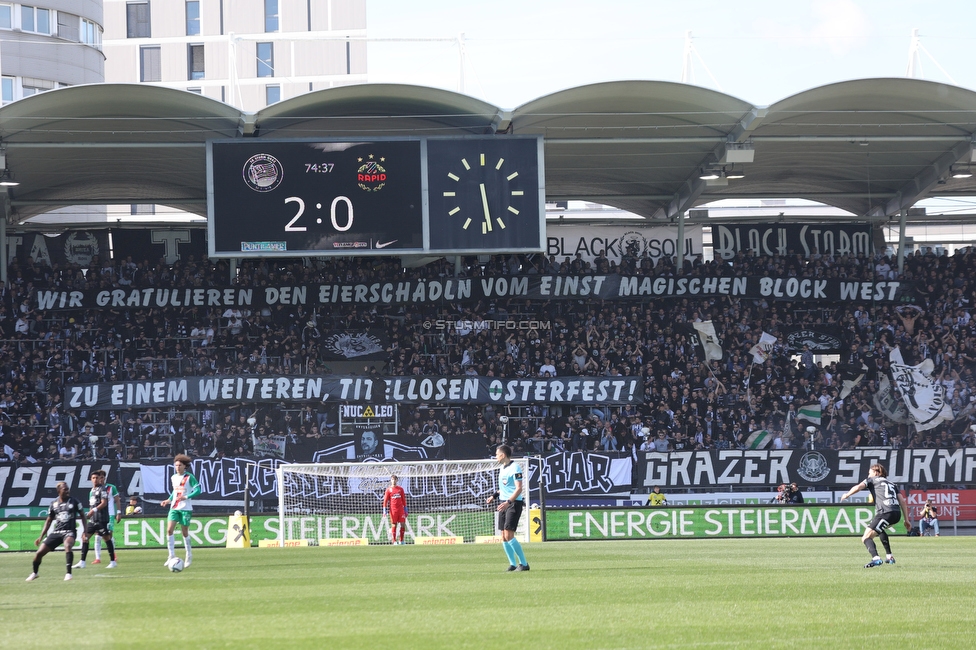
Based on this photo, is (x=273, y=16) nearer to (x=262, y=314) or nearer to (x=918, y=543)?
(x=262, y=314)

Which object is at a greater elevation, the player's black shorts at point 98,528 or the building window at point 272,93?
the building window at point 272,93

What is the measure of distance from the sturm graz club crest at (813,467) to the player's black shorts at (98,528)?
71.2 feet

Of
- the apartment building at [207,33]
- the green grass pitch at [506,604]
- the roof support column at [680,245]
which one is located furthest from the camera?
the apartment building at [207,33]

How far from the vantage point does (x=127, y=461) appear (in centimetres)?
3203

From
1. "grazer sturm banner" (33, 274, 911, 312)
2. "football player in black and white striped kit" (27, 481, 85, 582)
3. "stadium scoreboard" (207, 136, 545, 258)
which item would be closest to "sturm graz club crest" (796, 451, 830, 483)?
"grazer sturm banner" (33, 274, 911, 312)

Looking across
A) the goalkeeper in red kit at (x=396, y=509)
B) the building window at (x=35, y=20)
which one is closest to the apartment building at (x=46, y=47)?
the building window at (x=35, y=20)

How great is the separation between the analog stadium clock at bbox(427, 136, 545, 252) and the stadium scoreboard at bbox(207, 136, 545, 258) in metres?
0.03

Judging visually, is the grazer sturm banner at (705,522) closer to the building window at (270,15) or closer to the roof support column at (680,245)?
the roof support column at (680,245)

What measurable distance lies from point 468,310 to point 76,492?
546 inches

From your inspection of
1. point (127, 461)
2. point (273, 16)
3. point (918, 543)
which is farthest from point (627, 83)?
point (273, 16)

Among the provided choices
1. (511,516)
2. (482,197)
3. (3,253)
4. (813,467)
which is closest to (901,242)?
(813,467)

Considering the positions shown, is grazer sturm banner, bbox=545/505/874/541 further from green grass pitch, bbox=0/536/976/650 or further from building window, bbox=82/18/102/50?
building window, bbox=82/18/102/50

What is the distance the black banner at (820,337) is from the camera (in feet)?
128

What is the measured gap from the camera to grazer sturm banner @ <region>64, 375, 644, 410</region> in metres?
34.1
